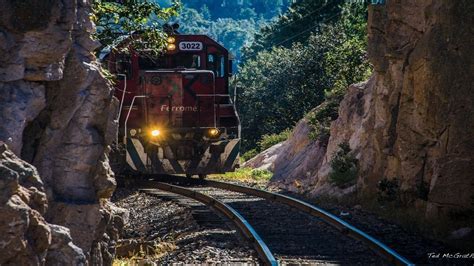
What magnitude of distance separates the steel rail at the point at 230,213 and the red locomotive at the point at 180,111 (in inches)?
28.4

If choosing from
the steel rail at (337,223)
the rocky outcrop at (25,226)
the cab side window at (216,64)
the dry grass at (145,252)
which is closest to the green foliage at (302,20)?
the cab side window at (216,64)

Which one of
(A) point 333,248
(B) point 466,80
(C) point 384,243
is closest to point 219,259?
(A) point 333,248

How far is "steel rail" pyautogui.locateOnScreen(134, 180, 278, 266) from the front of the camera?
9320 millimetres

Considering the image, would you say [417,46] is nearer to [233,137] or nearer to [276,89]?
[233,137]

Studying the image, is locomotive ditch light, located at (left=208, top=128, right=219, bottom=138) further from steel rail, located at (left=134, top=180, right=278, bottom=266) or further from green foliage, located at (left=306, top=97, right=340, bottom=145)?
green foliage, located at (left=306, top=97, right=340, bottom=145)

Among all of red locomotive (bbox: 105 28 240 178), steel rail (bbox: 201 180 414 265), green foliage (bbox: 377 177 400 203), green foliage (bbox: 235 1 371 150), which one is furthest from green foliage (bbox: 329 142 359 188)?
green foliage (bbox: 235 1 371 150)

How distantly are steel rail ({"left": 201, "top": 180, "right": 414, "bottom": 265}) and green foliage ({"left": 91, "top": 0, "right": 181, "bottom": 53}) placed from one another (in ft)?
12.9

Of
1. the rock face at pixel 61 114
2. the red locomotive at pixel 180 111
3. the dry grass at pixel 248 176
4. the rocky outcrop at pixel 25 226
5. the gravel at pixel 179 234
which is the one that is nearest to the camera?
the rocky outcrop at pixel 25 226

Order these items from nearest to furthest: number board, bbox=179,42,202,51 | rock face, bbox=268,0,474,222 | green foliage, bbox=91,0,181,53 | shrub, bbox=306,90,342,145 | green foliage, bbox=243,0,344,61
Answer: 1. rock face, bbox=268,0,474,222
2. green foliage, bbox=91,0,181,53
3. number board, bbox=179,42,202,51
4. shrub, bbox=306,90,342,145
5. green foliage, bbox=243,0,344,61

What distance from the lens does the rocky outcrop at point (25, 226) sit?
189 inches

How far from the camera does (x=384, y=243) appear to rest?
1057 centimetres

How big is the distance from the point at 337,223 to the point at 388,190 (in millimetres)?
3194

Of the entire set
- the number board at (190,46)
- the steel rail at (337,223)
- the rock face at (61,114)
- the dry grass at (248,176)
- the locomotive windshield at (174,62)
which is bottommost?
the steel rail at (337,223)

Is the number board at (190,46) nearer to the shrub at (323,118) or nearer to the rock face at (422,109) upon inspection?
the rock face at (422,109)
